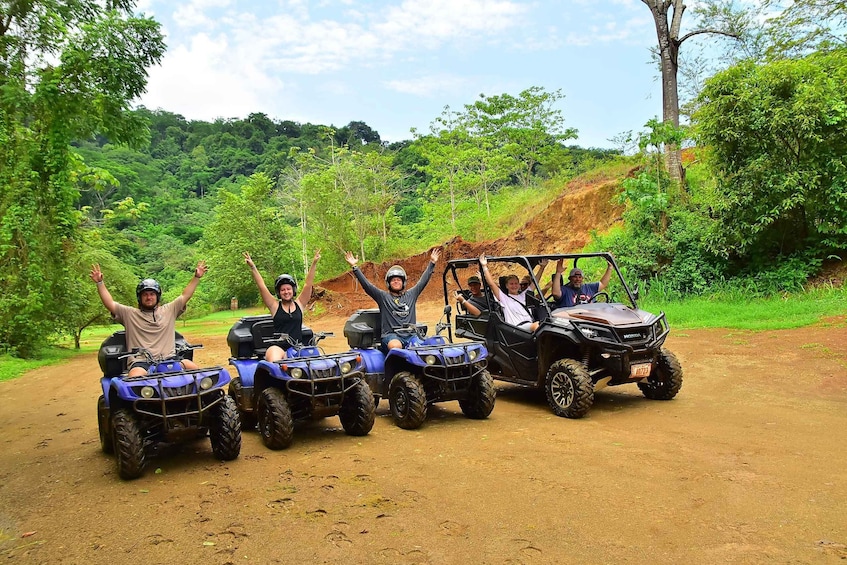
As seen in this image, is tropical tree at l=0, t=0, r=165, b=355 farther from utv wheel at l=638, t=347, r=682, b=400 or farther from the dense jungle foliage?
utv wheel at l=638, t=347, r=682, b=400

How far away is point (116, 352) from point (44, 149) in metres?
13.1

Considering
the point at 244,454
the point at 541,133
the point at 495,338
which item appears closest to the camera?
the point at 244,454

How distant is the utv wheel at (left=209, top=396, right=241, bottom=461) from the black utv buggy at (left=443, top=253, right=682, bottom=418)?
12.4 feet

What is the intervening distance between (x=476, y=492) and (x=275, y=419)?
2316mm

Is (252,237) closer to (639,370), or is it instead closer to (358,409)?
(358,409)

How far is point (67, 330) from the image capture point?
19.7 m

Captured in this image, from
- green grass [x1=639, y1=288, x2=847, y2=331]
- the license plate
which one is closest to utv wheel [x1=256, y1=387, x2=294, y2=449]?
the license plate

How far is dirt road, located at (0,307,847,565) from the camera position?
3898 mm

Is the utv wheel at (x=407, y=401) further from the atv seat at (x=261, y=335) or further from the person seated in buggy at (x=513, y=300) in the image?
the person seated in buggy at (x=513, y=300)

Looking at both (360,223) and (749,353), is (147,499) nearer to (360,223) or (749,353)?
(749,353)

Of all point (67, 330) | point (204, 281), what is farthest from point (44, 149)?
point (204, 281)

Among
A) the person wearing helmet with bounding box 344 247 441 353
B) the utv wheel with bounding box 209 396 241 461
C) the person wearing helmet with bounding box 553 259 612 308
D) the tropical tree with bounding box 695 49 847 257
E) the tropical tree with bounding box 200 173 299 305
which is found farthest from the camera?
the tropical tree with bounding box 200 173 299 305

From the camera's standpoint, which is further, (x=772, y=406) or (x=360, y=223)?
(x=360, y=223)

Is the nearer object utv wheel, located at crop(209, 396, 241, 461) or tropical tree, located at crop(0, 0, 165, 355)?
utv wheel, located at crop(209, 396, 241, 461)
